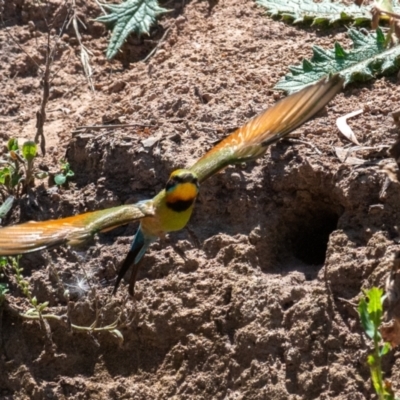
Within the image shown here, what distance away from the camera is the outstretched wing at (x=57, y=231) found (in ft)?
9.86

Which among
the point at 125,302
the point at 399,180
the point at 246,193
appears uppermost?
the point at 399,180

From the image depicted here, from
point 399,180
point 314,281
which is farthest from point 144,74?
point 399,180

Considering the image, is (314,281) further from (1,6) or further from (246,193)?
(1,6)

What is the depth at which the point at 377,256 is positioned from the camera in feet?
10.5

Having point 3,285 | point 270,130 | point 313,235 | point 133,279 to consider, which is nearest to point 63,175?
point 3,285

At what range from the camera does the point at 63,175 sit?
12.7ft

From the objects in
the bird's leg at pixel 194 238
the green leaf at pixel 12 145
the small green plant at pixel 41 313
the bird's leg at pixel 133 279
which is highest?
the green leaf at pixel 12 145

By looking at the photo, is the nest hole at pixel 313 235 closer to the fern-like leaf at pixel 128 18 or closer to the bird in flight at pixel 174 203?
the bird in flight at pixel 174 203

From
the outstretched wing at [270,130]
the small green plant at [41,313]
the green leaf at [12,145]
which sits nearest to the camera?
the outstretched wing at [270,130]

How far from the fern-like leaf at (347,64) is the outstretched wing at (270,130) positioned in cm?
44

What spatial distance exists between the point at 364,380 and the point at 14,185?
1635 millimetres

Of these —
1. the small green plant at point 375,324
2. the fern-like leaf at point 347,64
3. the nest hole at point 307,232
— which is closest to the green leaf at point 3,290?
the nest hole at point 307,232

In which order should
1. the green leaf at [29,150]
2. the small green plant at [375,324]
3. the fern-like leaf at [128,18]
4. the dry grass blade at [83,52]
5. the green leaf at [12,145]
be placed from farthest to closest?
the fern-like leaf at [128,18] → the dry grass blade at [83,52] → the green leaf at [12,145] → the green leaf at [29,150] → the small green plant at [375,324]

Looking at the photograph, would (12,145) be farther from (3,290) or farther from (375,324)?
(375,324)
